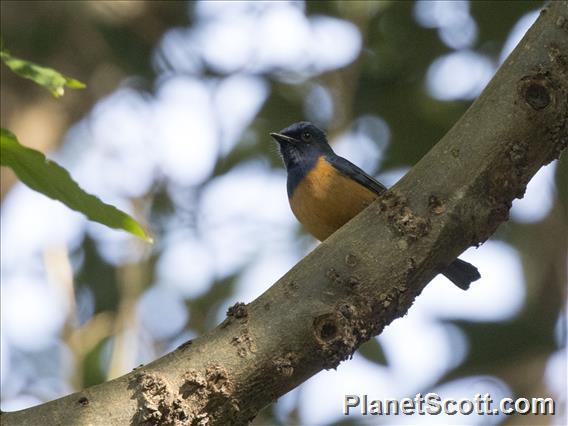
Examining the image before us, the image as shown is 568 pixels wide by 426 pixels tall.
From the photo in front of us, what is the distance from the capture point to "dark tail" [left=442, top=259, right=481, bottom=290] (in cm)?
525

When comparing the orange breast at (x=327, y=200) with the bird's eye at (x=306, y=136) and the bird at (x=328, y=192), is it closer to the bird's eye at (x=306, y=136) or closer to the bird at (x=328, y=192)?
the bird at (x=328, y=192)

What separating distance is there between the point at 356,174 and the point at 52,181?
3.10m

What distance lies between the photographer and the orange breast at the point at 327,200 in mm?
5473

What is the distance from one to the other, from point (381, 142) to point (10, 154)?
4.77m

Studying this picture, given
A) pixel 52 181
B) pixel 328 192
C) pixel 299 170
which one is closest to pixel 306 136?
pixel 299 170

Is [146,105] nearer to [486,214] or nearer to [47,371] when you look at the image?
[47,371]

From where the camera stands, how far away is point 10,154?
3.05 m

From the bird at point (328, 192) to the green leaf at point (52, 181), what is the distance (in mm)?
2349

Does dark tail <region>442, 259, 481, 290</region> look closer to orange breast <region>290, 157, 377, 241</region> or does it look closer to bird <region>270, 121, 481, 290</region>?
bird <region>270, 121, 481, 290</region>

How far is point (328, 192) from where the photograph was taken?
5539 millimetres

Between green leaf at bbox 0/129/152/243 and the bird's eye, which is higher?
the bird's eye

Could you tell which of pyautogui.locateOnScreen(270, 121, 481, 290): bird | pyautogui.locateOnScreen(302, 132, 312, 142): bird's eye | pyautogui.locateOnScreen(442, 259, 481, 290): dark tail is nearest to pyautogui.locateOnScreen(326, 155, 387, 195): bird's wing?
pyautogui.locateOnScreen(270, 121, 481, 290): bird

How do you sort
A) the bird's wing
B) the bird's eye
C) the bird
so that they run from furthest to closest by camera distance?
the bird's eye, the bird's wing, the bird

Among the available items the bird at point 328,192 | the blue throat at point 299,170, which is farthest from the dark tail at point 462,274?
the blue throat at point 299,170
